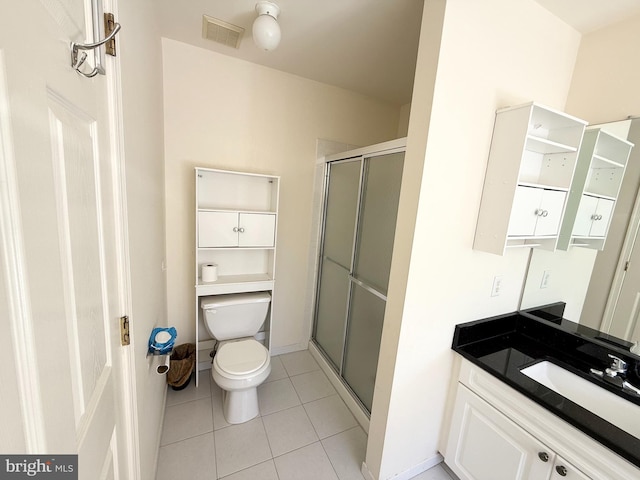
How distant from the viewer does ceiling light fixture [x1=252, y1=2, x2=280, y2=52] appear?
4.34 feet

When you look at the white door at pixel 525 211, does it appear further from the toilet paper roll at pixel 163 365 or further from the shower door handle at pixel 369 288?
the toilet paper roll at pixel 163 365

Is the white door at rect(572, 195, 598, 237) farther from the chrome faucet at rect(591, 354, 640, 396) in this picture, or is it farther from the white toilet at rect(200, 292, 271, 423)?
the white toilet at rect(200, 292, 271, 423)

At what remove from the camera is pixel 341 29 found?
150 centimetres

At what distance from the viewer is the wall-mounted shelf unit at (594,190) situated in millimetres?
1304

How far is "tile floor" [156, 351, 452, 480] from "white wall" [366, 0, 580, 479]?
11.9 inches

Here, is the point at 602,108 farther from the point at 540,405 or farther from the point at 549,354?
the point at 540,405

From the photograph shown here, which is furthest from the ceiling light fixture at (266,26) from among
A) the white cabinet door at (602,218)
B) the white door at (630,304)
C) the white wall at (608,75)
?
the white door at (630,304)

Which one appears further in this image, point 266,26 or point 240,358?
point 240,358

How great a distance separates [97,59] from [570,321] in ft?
7.74

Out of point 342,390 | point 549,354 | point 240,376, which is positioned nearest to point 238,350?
point 240,376

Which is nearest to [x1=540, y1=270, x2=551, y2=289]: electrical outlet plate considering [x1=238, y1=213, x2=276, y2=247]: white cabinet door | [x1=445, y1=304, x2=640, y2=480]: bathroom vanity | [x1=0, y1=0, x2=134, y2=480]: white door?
[x1=445, y1=304, x2=640, y2=480]: bathroom vanity

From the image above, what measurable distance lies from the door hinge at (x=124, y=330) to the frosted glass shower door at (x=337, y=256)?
1474 millimetres

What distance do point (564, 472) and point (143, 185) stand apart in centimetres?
212

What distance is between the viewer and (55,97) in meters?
0.47
